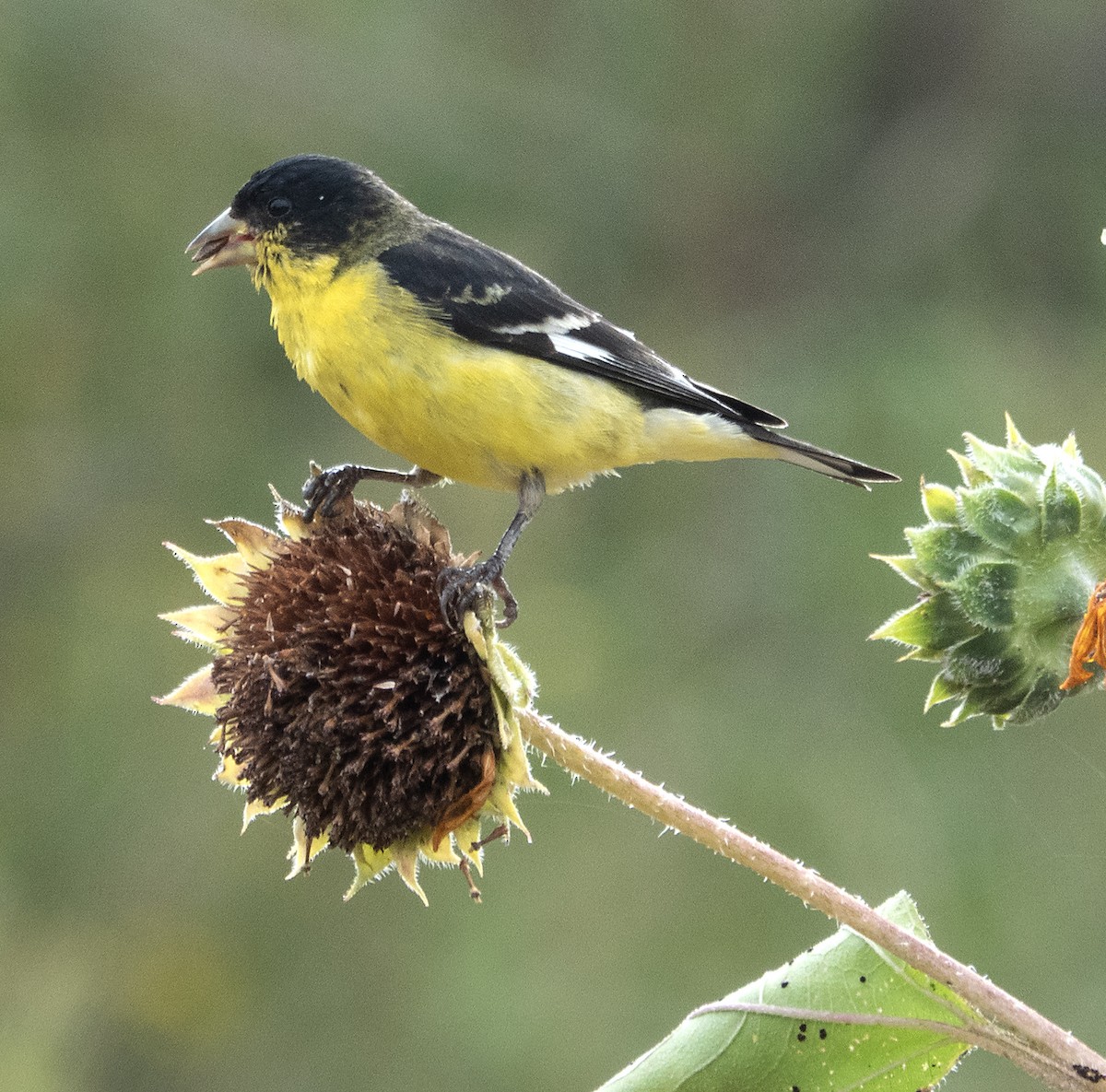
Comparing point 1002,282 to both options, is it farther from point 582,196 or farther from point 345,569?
point 345,569

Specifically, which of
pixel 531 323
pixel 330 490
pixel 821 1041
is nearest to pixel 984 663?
pixel 821 1041

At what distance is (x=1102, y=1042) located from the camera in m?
4.65

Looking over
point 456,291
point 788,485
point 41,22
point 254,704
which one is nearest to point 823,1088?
point 254,704

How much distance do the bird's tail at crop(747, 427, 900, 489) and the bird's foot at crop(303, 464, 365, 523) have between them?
0.76m

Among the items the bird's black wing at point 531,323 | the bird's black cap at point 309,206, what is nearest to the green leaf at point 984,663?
the bird's black wing at point 531,323

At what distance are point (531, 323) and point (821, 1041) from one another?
1.22 m

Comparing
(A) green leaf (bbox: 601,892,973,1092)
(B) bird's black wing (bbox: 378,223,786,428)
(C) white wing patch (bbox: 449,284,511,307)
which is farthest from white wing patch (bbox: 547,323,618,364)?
(A) green leaf (bbox: 601,892,973,1092)

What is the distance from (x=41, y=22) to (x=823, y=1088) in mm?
5520

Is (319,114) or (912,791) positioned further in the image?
(319,114)

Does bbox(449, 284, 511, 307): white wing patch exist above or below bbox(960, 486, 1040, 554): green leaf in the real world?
above

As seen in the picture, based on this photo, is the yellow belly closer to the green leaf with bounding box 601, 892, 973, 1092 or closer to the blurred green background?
the green leaf with bounding box 601, 892, 973, 1092

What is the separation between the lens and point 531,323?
2320 mm

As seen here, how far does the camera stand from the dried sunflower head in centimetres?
159

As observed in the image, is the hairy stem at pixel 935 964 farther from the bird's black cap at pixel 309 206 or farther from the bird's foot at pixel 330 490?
the bird's black cap at pixel 309 206
